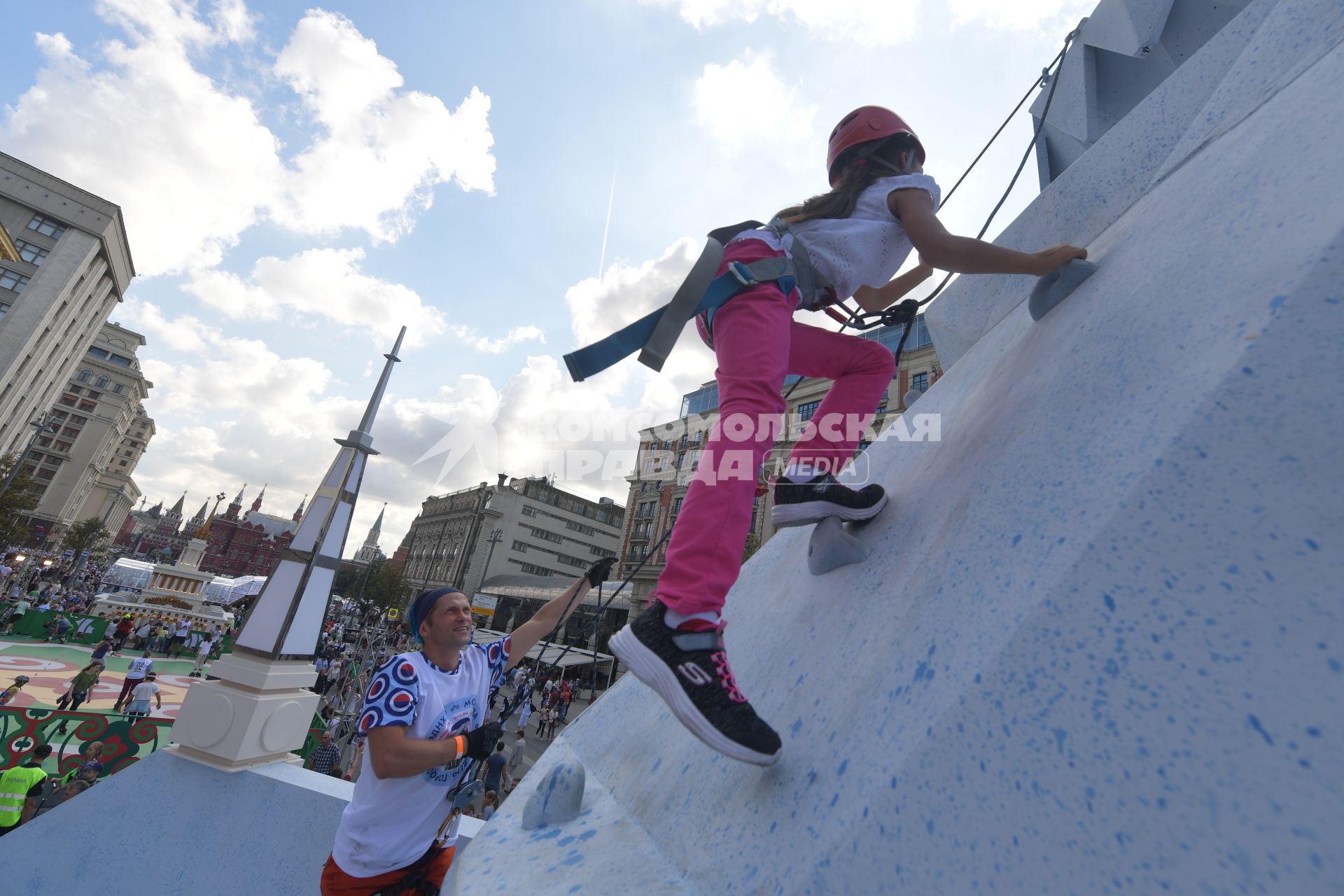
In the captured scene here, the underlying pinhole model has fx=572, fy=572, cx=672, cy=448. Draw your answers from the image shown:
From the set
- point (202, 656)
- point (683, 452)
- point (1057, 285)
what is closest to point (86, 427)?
point (202, 656)

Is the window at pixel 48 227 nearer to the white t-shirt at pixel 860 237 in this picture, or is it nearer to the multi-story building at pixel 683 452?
the multi-story building at pixel 683 452

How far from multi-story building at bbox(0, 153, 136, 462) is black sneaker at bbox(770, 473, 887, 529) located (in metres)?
58.2

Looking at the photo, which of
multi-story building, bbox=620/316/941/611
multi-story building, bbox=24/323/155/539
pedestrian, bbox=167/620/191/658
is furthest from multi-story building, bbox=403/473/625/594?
multi-story building, bbox=24/323/155/539

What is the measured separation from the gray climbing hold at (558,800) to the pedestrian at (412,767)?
0.66 meters

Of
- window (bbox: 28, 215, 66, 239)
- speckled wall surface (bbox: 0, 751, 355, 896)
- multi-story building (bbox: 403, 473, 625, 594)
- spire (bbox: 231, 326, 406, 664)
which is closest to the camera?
speckled wall surface (bbox: 0, 751, 355, 896)

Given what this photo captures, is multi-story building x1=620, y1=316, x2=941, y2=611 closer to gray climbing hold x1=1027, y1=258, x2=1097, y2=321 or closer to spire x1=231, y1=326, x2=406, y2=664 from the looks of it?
spire x1=231, y1=326, x2=406, y2=664

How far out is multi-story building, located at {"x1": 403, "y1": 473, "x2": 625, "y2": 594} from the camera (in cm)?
5750

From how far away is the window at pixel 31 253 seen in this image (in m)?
41.7

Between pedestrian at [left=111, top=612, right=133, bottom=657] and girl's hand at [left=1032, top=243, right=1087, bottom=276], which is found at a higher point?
girl's hand at [left=1032, top=243, right=1087, bottom=276]

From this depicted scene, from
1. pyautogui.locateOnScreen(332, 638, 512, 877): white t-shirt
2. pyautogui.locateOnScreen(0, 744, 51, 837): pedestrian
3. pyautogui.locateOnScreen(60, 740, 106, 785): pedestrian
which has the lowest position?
pyautogui.locateOnScreen(0, 744, 51, 837): pedestrian

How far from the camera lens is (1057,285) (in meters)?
1.59

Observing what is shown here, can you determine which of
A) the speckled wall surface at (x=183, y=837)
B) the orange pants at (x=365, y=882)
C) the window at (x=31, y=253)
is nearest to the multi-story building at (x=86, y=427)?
the window at (x=31, y=253)

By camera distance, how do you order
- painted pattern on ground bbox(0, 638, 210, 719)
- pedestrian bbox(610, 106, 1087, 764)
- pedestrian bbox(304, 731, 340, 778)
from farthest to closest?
painted pattern on ground bbox(0, 638, 210, 719), pedestrian bbox(304, 731, 340, 778), pedestrian bbox(610, 106, 1087, 764)

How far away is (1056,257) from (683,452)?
29.0 meters
